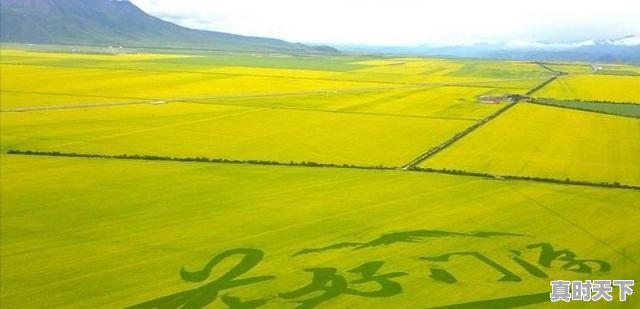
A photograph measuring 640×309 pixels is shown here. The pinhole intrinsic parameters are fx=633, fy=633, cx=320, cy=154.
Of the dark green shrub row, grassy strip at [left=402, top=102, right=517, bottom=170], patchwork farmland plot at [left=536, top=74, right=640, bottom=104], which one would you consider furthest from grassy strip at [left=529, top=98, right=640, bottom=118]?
the dark green shrub row

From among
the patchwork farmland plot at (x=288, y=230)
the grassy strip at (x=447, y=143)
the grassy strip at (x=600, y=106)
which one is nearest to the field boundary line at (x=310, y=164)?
the patchwork farmland plot at (x=288, y=230)

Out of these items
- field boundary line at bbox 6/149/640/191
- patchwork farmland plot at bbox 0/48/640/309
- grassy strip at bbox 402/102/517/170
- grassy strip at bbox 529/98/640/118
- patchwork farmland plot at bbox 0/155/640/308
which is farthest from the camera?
grassy strip at bbox 529/98/640/118

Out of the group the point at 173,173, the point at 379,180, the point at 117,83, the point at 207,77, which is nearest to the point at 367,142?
the point at 379,180

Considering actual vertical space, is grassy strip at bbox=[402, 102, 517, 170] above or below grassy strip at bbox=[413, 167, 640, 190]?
above

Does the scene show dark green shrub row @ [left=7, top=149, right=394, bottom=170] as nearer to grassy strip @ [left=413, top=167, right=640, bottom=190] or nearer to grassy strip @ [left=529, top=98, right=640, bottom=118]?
grassy strip @ [left=413, top=167, right=640, bottom=190]

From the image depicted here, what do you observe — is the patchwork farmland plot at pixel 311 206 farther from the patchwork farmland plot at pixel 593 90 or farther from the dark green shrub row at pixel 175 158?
the patchwork farmland plot at pixel 593 90

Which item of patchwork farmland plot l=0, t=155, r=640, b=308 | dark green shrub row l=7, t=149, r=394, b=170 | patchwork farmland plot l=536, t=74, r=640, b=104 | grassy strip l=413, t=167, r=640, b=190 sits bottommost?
patchwork farmland plot l=0, t=155, r=640, b=308
